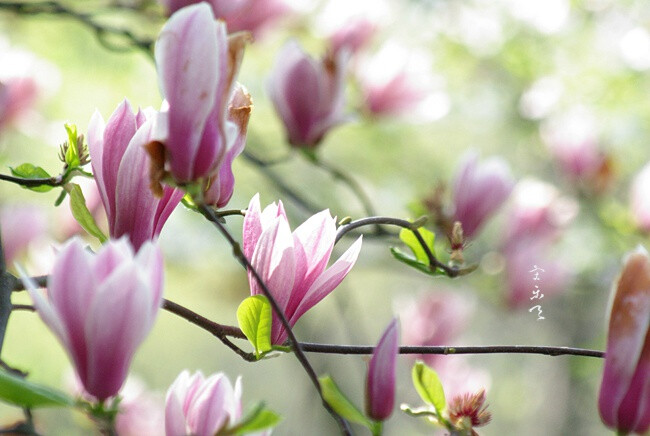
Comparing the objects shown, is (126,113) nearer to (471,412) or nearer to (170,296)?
(471,412)

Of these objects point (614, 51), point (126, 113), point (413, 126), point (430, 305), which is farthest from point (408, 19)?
point (126, 113)

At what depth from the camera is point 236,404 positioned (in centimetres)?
50

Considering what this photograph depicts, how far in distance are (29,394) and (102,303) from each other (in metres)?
0.05

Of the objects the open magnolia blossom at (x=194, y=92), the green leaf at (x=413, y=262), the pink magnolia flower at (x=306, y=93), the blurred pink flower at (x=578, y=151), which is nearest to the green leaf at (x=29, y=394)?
the open magnolia blossom at (x=194, y=92)

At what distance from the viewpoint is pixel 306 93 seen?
1.02 meters

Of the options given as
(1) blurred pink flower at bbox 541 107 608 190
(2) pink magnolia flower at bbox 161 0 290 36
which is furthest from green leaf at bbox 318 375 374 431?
(1) blurred pink flower at bbox 541 107 608 190

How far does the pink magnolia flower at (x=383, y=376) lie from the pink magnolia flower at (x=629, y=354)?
13 cm

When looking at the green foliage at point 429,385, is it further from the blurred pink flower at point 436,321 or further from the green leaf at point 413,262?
the blurred pink flower at point 436,321

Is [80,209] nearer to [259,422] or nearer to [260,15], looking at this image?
[259,422]

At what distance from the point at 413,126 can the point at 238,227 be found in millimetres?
785

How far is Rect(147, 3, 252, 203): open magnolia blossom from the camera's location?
0.45 m

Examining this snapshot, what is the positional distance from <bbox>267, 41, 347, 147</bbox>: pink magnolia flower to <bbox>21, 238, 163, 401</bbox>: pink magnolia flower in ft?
2.02

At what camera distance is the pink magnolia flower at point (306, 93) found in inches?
39.5

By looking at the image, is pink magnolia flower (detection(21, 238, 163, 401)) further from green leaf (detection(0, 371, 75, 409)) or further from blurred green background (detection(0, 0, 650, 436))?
blurred green background (detection(0, 0, 650, 436))
